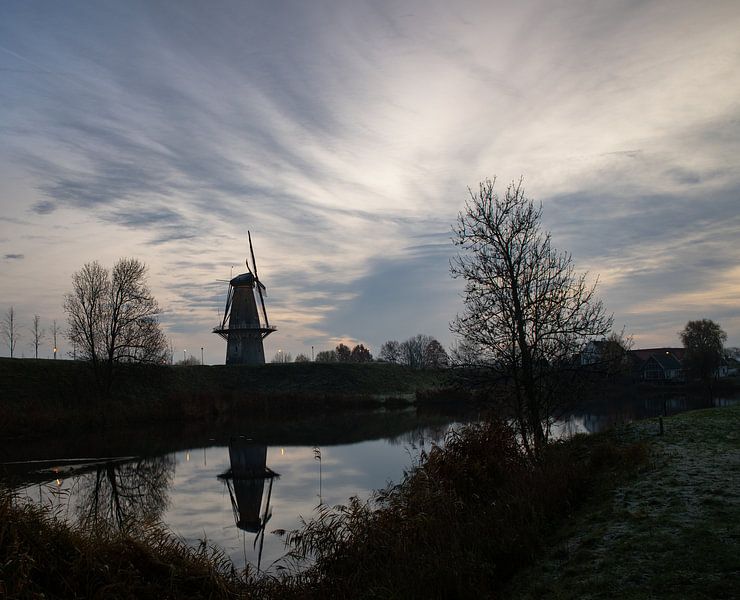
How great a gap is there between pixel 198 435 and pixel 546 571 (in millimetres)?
30478

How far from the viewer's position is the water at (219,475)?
49.4 feet

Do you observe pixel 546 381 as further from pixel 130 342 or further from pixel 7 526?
pixel 130 342

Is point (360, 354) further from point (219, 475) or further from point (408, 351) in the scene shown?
point (219, 475)

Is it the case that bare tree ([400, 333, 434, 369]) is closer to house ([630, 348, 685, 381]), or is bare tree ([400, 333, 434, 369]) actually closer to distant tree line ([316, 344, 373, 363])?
distant tree line ([316, 344, 373, 363])

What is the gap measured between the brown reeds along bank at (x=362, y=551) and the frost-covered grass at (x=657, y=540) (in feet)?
2.19

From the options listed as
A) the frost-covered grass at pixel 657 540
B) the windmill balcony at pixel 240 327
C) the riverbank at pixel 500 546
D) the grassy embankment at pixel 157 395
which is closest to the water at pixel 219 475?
the riverbank at pixel 500 546

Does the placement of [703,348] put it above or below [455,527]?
above

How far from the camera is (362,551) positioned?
34.0ft

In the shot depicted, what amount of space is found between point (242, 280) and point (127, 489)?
167 ft

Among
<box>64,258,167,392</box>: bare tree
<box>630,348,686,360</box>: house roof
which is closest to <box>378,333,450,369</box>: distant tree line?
<box>630,348,686,360</box>: house roof

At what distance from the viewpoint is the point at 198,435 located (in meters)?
34.9

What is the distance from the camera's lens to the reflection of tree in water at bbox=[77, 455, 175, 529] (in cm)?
1670

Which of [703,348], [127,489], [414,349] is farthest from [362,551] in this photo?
[414,349]

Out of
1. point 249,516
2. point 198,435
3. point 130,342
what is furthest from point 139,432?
point 249,516
